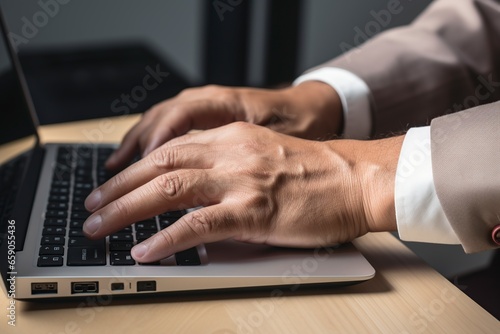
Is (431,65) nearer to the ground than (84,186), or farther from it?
farther from it

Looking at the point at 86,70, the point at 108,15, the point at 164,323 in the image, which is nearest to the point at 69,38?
the point at 108,15

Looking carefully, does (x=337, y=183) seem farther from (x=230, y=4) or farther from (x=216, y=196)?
(x=230, y=4)

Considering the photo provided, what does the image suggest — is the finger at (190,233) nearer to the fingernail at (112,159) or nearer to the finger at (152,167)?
the finger at (152,167)

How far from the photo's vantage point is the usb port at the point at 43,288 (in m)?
0.55

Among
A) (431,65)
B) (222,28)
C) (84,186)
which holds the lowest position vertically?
(222,28)

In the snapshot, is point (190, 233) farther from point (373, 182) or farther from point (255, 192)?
point (373, 182)

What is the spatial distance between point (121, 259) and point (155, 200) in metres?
0.08

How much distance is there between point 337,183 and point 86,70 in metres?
1.45

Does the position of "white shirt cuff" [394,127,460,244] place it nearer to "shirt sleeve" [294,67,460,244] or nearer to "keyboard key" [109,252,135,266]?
"shirt sleeve" [294,67,460,244]

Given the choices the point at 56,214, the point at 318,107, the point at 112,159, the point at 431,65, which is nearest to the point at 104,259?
the point at 56,214

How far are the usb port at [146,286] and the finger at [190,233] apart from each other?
0.03 m

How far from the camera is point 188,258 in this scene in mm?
604

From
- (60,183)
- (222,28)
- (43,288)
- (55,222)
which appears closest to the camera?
(43,288)

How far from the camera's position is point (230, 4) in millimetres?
2246
